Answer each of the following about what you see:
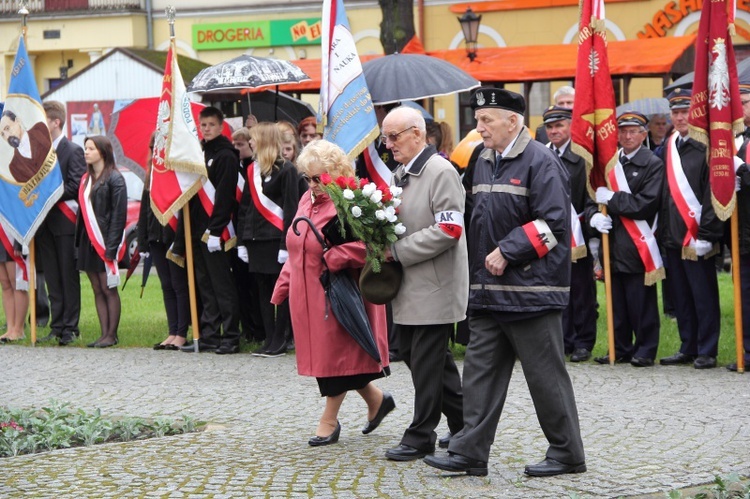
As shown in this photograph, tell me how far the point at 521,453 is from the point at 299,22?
2900cm

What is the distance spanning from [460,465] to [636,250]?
4240mm

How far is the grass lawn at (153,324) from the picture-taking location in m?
11.5

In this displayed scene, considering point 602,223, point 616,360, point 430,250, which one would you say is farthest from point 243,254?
point 430,250

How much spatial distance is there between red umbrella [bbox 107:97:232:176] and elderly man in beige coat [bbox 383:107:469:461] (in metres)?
14.8

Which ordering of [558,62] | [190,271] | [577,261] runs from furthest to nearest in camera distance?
1. [558,62]
2. [190,271]
3. [577,261]

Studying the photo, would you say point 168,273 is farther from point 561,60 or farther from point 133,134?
point 561,60

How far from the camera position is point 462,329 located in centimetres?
1067

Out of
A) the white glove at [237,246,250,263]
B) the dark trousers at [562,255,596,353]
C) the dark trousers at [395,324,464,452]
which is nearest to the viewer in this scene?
the dark trousers at [395,324,464,452]

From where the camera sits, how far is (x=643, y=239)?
10523 mm

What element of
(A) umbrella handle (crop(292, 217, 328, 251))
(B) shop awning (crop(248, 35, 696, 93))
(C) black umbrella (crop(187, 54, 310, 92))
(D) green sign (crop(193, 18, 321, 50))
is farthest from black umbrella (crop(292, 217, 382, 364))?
(D) green sign (crop(193, 18, 321, 50))

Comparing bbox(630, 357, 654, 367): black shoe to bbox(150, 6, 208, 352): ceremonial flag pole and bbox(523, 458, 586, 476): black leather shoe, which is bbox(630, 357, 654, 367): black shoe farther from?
bbox(150, 6, 208, 352): ceremonial flag pole

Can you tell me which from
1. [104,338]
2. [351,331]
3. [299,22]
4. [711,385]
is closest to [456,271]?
[351,331]

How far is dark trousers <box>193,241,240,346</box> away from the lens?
1194cm

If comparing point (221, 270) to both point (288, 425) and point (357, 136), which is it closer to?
point (357, 136)
